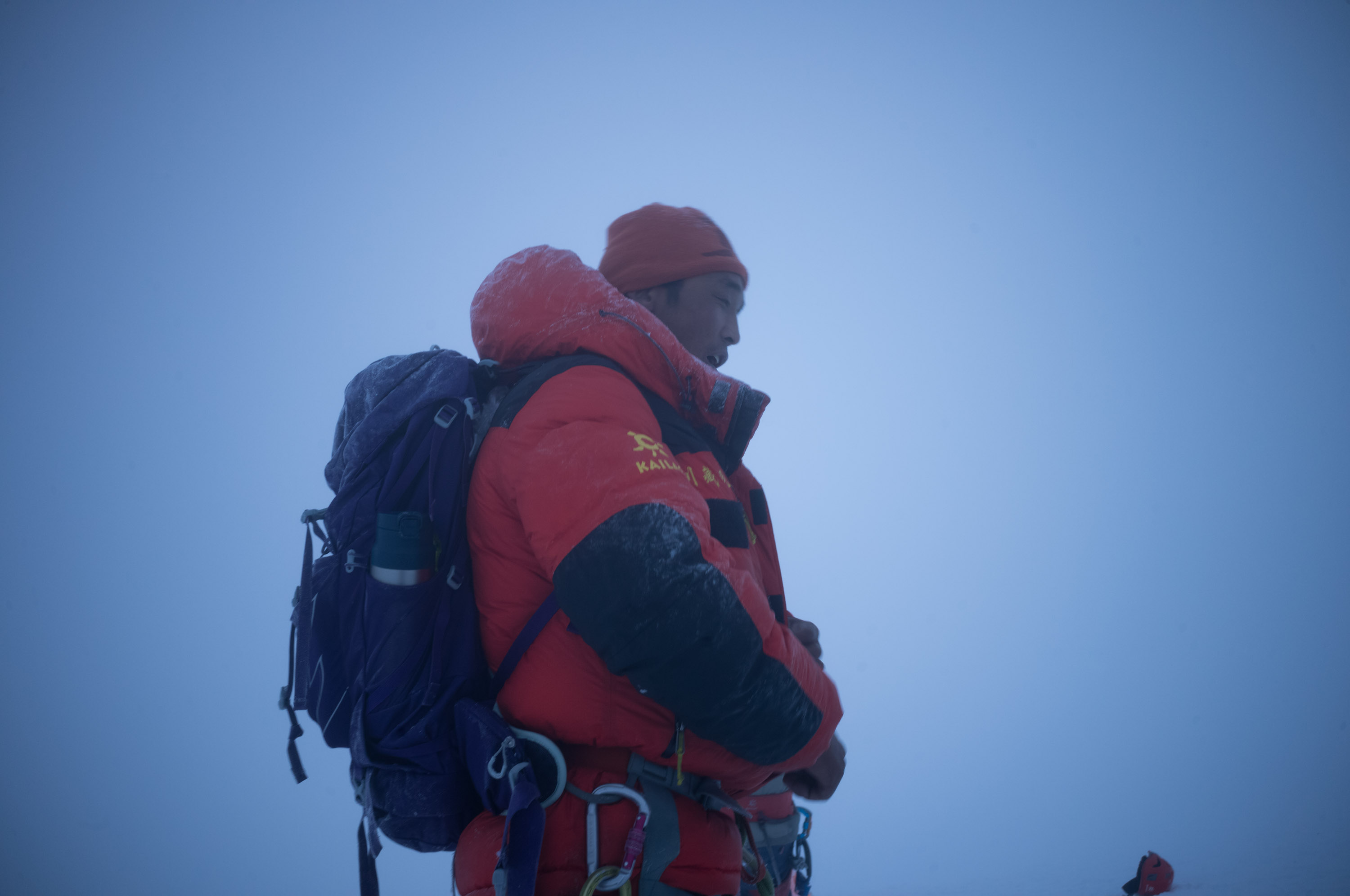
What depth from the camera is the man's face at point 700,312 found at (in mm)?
1909

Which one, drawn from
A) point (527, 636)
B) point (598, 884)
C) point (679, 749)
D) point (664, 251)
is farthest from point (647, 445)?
point (664, 251)

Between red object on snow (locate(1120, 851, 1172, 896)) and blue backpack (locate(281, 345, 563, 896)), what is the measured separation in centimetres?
639

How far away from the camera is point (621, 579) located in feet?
3.16

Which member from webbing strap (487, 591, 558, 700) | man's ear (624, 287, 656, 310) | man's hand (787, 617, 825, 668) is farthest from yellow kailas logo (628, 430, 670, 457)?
man's ear (624, 287, 656, 310)

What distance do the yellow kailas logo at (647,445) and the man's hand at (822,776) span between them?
0.70 m

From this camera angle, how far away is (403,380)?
1.30 metres

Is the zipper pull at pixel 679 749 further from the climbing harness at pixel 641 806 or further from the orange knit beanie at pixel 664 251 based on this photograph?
the orange knit beanie at pixel 664 251

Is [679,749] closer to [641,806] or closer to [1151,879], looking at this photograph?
[641,806]

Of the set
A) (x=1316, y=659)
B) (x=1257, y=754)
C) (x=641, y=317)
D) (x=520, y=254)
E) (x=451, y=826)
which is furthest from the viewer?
(x=1316, y=659)

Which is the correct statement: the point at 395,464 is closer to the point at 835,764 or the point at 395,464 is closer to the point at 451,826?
the point at 451,826

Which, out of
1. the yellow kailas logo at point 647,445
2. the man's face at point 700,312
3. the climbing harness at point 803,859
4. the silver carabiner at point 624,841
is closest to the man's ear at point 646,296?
the man's face at point 700,312

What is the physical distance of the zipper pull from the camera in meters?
1.18

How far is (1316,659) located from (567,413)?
5838 centimetres

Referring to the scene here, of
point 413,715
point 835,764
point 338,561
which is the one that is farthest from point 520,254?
point 835,764
